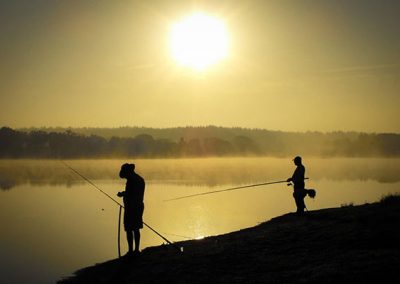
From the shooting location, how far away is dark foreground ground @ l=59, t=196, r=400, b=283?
1071cm

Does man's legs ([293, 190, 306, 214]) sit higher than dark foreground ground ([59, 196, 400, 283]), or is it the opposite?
man's legs ([293, 190, 306, 214])

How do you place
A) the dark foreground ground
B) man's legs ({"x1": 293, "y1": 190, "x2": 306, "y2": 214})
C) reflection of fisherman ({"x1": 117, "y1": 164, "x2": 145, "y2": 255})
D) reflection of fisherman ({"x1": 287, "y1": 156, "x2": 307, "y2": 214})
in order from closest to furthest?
the dark foreground ground < reflection of fisherman ({"x1": 117, "y1": 164, "x2": 145, "y2": 255}) < reflection of fisherman ({"x1": 287, "y1": 156, "x2": 307, "y2": 214}) < man's legs ({"x1": 293, "y1": 190, "x2": 306, "y2": 214})

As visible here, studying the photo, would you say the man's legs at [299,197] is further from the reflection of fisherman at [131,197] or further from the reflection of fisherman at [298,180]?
the reflection of fisherman at [131,197]

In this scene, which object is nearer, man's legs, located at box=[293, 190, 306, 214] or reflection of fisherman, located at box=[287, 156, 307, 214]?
reflection of fisherman, located at box=[287, 156, 307, 214]

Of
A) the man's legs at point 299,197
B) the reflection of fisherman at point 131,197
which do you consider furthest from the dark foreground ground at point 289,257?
the man's legs at point 299,197

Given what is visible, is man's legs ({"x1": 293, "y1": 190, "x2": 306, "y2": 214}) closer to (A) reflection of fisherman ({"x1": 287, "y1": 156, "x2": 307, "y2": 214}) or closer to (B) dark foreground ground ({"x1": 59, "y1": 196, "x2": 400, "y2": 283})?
→ (A) reflection of fisherman ({"x1": 287, "y1": 156, "x2": 307, "y2": 214})

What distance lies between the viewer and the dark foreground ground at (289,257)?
10705 millimetres

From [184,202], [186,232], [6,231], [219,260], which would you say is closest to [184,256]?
[219,260]

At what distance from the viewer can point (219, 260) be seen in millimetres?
13320

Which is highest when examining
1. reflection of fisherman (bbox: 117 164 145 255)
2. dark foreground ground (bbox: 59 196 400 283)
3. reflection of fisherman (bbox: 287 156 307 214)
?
reflection of fisherman (bbox: 287 156 307 214)

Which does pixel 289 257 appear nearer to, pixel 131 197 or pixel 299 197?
pixel 131 197

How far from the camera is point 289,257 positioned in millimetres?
12609

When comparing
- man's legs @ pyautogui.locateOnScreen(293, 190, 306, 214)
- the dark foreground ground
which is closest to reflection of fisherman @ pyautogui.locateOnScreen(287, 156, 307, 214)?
man's legs @ pyautogui.locateOnScreen(293, 190, 306, 214)

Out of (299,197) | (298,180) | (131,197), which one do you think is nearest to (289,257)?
(131,197)
